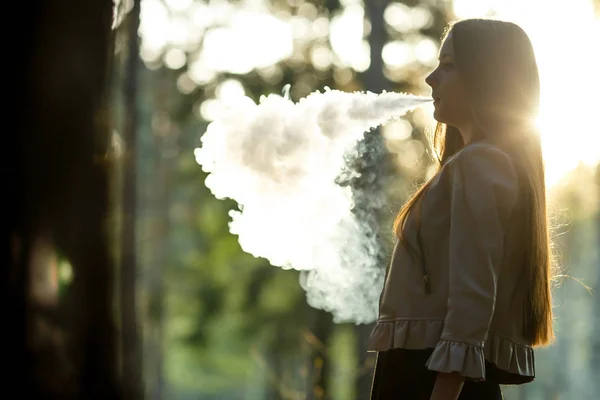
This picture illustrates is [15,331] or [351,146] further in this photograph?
[351,146]

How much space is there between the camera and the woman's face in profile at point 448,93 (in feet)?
9.57

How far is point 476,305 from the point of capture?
2570mm

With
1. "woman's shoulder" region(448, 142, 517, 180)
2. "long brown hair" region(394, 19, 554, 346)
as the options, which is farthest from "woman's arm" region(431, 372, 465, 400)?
"woman's shoulder" region(448, 142, 517, 180)

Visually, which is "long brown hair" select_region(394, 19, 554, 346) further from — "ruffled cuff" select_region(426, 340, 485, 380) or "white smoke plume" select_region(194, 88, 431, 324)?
"white smoke plume" select_region(194, 88, 431, 324)

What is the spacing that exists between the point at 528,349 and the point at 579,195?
25.6 meters

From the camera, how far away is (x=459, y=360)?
2.51 metres

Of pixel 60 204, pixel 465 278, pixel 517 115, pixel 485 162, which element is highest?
pixel 517 115

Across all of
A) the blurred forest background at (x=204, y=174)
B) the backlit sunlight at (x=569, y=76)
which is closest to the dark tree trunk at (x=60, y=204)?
the blurred forest background at (x=204, y=174)

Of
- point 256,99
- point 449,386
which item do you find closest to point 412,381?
point 449,386

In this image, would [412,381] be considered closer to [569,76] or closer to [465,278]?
[465,278]

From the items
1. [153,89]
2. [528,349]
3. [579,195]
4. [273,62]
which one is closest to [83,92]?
[528,349]

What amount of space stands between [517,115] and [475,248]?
1.75 feet

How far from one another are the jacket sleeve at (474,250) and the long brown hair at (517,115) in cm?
13

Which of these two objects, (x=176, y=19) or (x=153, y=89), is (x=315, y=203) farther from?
(x=153, y=89)
